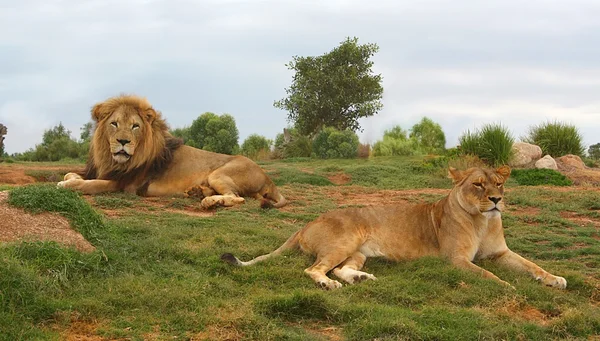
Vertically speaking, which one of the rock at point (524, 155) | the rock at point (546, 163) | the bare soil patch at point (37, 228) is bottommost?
the bare soil patch at point (37, 228)

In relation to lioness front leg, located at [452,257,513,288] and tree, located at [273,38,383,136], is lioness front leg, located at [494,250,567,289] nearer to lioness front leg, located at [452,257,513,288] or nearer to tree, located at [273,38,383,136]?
lioness front leg, located at [452,257,513,288]

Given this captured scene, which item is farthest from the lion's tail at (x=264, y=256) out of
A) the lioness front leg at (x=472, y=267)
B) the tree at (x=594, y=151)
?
the tree at (x=594, y=151)

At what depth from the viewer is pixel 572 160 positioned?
67.6ft

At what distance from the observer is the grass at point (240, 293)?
16.0 ft

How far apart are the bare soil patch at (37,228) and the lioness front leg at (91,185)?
3.84 metres

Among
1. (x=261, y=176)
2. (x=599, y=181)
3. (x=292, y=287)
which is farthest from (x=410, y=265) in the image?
(x=599, y=181)

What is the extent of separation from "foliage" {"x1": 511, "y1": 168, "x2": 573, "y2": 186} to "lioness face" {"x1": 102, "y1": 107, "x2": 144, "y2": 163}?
334 inches

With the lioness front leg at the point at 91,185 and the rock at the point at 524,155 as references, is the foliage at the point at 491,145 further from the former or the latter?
the lioness front leg at the point at 91,185

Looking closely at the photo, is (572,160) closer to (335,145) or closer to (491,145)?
(491,145)

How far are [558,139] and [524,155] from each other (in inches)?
137

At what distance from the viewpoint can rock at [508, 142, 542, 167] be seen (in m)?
19.2

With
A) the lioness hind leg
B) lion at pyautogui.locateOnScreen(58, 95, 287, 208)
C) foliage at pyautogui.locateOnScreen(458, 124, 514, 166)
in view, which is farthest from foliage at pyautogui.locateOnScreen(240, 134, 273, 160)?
the lioness hind leg

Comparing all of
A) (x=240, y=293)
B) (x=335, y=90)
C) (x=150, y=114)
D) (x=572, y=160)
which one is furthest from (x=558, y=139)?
(x=240, y=293)

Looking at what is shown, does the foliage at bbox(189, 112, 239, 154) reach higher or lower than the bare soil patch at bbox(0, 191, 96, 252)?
higher
